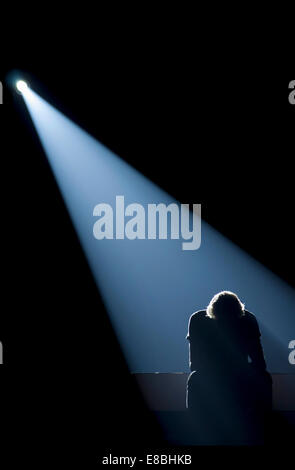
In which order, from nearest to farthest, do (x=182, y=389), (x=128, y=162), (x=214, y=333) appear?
(x=214, y=333) → (x=182, y=389) → (x=128, y=162)

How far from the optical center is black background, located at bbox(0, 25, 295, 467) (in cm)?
479

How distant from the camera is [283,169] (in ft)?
17.0

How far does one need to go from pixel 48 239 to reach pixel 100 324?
914 mm

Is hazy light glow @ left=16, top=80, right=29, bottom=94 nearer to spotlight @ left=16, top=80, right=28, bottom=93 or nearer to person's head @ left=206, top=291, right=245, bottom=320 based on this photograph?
spotlight @ left=16, top=80, right=28, bottom=93

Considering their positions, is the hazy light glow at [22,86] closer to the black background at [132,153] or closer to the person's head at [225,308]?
the black background at [132,153]

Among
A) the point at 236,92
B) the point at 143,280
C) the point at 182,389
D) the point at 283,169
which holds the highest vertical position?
the point at 236,92

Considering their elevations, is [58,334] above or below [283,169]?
below

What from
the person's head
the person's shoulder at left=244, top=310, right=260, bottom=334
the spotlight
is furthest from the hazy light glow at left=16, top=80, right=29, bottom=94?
the person's shoulder at left=244, top=310, right=260, bottom=334

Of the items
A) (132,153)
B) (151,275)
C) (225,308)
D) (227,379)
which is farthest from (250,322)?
(132,153)

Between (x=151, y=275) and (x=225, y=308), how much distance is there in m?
2.80

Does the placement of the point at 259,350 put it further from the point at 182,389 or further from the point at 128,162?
the point at 128,162

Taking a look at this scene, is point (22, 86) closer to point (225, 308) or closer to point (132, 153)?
point (132, 153)

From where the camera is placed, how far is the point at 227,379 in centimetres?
272

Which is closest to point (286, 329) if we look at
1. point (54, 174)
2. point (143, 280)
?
point (143, 280)
